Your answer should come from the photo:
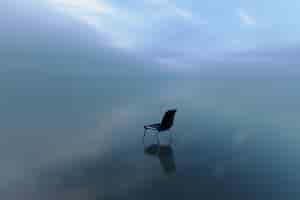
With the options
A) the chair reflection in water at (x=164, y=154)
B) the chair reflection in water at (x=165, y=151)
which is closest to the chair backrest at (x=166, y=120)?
the chair reflection in water at (x=165, y=151)

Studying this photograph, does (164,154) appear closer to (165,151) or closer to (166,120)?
(165,151)

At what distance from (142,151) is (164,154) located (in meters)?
0.36

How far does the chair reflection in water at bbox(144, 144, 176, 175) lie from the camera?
Result: 3613 mm

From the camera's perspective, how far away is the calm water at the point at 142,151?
9.93 feet

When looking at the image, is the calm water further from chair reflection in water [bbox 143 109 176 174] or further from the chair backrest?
the chair backrest

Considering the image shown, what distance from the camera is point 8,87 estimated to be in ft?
30.3

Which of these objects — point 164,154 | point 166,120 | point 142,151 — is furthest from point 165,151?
point 166,120

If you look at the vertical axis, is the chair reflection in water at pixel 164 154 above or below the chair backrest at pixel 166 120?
below

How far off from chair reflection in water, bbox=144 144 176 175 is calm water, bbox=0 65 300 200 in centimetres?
1

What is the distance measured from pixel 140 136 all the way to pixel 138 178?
1.69m

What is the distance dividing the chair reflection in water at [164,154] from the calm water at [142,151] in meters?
0.01

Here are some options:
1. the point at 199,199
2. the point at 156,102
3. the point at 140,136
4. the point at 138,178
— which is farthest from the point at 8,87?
the point at 199,199

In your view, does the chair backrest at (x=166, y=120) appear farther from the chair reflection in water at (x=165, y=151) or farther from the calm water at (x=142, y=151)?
the calm water at (x=142, y=151)

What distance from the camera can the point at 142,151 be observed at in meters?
4.25
